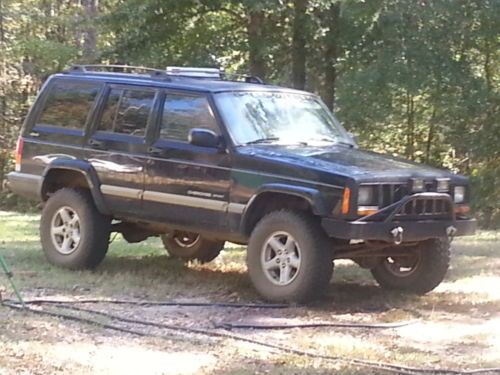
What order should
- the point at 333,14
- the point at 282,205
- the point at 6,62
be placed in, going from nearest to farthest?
the point at 282,205 → the point at 333,14 → the point at 6,62

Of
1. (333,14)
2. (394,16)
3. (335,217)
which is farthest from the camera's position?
(333,14)

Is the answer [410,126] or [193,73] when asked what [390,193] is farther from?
[410,126]

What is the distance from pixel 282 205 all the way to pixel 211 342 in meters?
1.85

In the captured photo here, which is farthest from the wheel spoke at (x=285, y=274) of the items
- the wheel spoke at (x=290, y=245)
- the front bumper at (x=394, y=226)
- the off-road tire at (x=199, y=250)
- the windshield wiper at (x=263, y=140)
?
the off-road tire at (x=199, y=250)

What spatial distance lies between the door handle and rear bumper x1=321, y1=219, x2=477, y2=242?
2.51 meters

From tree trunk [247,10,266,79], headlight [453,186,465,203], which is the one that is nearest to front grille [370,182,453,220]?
headlight [453,186,465,203]

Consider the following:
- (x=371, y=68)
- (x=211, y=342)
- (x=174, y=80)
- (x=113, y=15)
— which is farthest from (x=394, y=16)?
(x=211, y=342)

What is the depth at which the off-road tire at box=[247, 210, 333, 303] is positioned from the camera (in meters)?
7.33

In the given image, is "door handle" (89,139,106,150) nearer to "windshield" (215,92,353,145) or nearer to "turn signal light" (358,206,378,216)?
"windshield" (215,92,353,145)

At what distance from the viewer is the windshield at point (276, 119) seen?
8.06 meters

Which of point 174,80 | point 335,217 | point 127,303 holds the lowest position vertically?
point 127,303

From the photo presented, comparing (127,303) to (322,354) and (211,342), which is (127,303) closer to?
(211,342)

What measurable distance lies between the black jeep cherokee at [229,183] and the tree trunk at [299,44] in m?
11.0

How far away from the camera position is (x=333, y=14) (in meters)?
20.9
